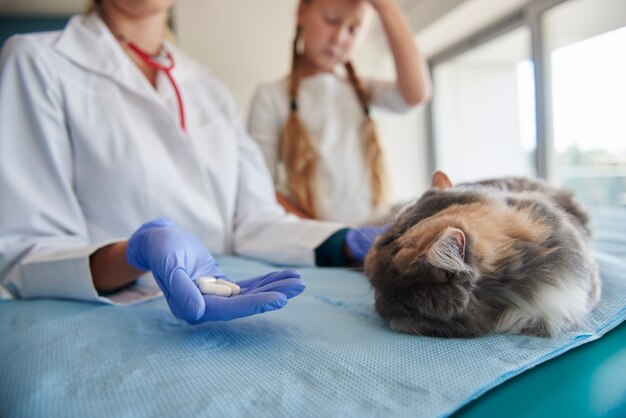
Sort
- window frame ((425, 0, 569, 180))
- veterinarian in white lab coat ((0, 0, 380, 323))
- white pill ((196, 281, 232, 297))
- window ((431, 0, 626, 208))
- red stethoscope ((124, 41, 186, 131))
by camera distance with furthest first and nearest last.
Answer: window frame ((425, 0, 569, 180)) < window ((431, 0, 626, 208)) < red stethoscope ((124, 41, 186, 131)) < veterinarian in white lab coat ((0, 0, 380, 323)) < white pill ((196, 281, 232, 297))

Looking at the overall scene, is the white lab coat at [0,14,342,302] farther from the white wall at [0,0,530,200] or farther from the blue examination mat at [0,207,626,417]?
the white wall at [0,0,530,200]

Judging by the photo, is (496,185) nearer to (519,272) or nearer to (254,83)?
(519,272)

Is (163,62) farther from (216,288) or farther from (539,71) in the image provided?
(539,71)

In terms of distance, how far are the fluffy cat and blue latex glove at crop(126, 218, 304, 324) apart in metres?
0.18

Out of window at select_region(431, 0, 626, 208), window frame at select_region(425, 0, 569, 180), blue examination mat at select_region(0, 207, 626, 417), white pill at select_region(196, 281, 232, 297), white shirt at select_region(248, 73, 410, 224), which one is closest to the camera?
blue examination mat at select_region(0, 207, 626, 417)

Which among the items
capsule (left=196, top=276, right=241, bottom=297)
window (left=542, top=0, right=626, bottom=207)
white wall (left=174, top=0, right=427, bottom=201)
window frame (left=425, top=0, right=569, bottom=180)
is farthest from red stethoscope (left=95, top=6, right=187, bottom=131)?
window frame (left=425, top=0, right=569, bottom=180)

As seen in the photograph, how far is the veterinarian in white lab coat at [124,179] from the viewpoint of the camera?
0.88m

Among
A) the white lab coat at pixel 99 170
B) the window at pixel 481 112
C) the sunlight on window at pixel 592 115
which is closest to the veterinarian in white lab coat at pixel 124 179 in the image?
the white lab coat at pixel 99 170

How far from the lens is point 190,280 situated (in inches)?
27.4

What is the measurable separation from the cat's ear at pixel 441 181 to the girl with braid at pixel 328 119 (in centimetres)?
88

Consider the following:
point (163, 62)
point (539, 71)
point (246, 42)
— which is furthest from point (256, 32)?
point (539, 71)

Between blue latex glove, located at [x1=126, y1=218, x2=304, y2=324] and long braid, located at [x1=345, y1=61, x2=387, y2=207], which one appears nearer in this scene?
blue latex glove, located at [x1=126, y1=218, x2=304, y2=324]

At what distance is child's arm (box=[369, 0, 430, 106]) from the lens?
1.75 m

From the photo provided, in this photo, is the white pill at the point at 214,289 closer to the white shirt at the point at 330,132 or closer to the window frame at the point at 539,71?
the white shirt at the point at 330,132
